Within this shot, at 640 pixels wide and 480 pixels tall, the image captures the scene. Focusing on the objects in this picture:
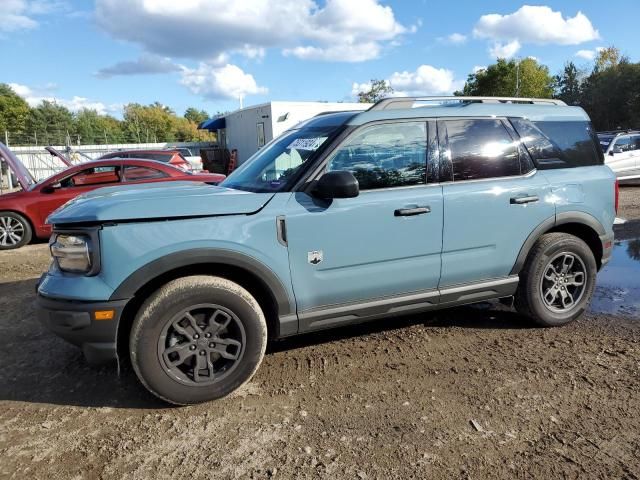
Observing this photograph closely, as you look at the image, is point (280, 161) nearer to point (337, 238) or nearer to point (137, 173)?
point (337, 238)

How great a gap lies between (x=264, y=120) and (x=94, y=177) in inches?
608

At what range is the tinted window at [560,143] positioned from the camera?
4.05 m

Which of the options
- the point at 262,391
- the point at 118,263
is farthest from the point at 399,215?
the point at 118,263

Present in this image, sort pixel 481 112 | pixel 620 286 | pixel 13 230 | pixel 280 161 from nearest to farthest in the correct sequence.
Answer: pixel 280 161 → pixel 481 112 → pixel 620 286 → pixel 13 230

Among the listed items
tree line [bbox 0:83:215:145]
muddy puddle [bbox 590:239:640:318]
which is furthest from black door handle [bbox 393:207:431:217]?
tree line [bbox 0:83:215:145]

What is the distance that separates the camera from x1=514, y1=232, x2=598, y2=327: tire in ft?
13.3

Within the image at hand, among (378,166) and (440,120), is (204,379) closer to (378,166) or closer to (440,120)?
(378,166)

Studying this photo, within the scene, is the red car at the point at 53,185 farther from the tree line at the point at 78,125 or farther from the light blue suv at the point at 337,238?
the tree line at the point at 78,125

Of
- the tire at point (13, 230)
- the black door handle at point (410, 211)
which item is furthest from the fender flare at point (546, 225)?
the tire at point (13, 230)

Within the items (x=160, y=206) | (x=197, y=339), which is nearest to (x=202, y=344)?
(x=197, y=339)

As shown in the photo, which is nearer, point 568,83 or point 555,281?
point 555,281

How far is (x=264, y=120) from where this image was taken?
23.5 meters

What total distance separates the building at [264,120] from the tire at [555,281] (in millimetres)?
14902

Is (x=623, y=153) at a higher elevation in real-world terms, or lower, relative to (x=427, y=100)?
lower
